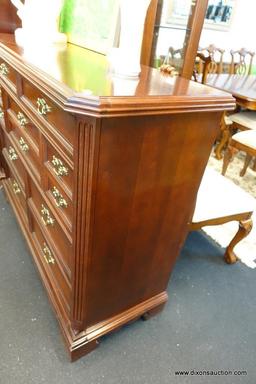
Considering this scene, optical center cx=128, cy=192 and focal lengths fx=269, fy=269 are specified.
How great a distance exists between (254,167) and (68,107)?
2546 millimetres

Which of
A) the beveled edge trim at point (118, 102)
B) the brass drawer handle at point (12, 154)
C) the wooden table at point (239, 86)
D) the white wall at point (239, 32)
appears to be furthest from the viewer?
the white wall at point (239, 32)

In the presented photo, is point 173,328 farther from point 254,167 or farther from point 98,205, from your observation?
point 254,167

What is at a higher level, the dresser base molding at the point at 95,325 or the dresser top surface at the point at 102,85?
the dresser top surface at the point at 102,85

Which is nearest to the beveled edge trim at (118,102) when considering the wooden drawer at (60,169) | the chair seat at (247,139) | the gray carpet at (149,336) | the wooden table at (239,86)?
the wooden drawer at (60,169)

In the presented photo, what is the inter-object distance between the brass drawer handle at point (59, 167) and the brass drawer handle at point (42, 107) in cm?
15

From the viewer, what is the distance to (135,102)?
62 cm

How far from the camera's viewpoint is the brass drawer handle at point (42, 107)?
83 centimetres

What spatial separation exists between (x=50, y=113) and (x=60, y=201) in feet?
0.93

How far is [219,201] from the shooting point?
4.59 ft

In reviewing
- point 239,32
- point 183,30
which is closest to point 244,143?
point 183,30

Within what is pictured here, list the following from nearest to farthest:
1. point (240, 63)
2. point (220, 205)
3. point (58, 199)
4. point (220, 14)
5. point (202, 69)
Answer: point (58, 199), point (220, 205), point (202, 69), point (240, 63), point (220, 14)

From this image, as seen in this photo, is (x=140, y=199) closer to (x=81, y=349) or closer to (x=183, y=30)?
(x=81, y=349)

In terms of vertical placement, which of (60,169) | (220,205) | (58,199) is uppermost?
(60,169)

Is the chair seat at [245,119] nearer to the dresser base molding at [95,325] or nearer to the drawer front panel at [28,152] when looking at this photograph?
the dresser base molding at [95,325]
